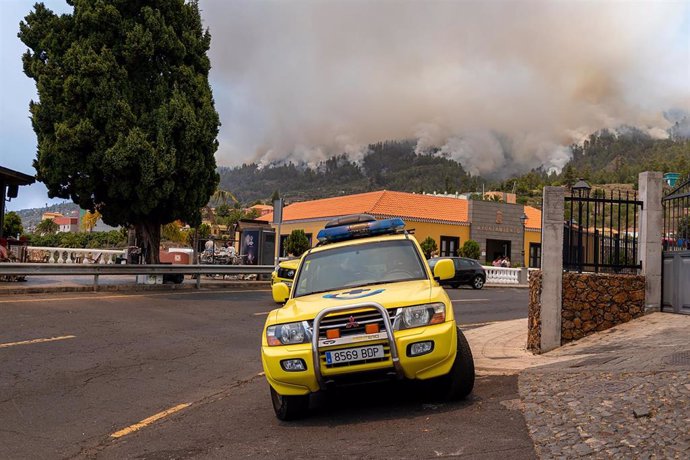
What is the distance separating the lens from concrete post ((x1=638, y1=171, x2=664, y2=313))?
10125 millimetres

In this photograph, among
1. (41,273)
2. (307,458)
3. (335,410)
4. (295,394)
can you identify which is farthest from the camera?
(41,273)

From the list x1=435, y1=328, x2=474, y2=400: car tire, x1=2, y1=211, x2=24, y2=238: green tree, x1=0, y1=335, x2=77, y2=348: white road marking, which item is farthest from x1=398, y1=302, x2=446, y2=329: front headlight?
x1=2, y1=211, x2=24, y2=238: green tree

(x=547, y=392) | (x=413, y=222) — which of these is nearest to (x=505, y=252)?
(x=413, y=222)

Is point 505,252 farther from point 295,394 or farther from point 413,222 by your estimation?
point 295,394

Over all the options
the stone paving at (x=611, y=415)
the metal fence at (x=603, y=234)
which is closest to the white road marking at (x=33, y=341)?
the stone paving at (x=611, y=415)

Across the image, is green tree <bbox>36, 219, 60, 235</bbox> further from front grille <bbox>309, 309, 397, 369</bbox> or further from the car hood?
front grille <bbox>309, 309, 397, 369</bbox>

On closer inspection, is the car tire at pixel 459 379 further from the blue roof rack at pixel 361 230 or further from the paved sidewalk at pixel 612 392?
the blue roof rack at pixel 361 230

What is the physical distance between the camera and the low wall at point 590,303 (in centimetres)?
983

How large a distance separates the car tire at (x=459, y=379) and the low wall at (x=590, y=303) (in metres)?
3.85

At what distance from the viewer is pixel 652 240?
33.6ft

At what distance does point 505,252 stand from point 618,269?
46025mm

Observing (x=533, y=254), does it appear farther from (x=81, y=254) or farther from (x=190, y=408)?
(x=190, y=408)

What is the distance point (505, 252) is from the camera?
55.3 m

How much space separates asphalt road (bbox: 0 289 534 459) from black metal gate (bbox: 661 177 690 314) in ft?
13.5
